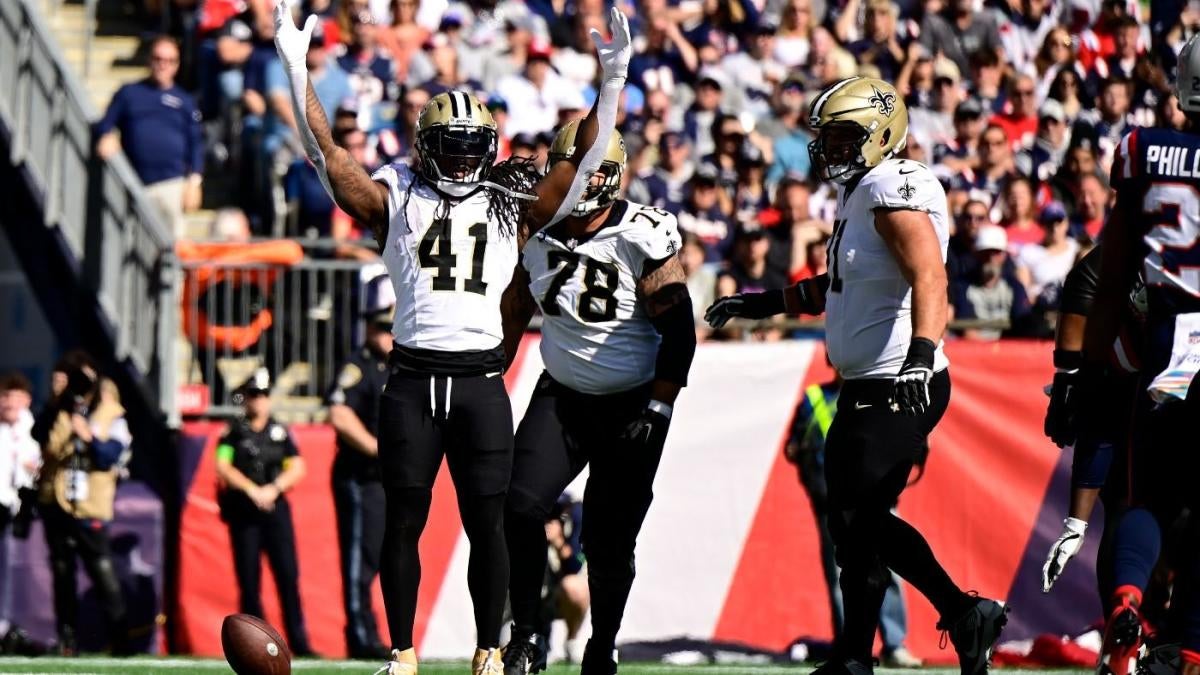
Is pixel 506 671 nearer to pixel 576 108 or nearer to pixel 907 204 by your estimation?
pixel 907 204

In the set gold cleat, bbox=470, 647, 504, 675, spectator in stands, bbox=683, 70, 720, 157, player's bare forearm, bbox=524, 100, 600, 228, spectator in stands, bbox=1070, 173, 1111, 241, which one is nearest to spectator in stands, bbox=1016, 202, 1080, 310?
spectator in stands, bbox=1070, 173, 1111, 241

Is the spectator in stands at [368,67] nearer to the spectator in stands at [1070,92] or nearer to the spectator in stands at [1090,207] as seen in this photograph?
the spectator in stands at [1090,207]

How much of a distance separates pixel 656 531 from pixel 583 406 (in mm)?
3808

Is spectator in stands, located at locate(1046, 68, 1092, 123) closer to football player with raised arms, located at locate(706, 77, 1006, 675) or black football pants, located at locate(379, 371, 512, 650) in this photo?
football player with raised arms, located at locate(706, 77, 1006, 675)

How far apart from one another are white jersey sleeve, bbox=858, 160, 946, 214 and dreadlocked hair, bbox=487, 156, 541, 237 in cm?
115

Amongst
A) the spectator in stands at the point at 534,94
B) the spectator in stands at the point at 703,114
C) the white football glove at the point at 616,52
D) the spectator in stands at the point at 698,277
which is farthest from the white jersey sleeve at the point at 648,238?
the spectator in stands at the point at 703,114

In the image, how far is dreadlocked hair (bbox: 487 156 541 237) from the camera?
7.10 meters

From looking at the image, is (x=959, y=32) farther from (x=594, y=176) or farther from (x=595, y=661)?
(x=595, y=661)

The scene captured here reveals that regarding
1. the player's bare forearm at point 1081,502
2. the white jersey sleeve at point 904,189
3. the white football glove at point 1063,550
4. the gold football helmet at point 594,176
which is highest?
the white jersey sleeve at point 904,189

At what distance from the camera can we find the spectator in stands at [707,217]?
40.9ft

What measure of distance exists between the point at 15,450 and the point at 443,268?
18.1 ft

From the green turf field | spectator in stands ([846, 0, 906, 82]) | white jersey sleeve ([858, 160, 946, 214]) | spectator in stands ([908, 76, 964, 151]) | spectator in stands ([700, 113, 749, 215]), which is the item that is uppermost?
white jersey sleeve ([858, 160, 946, 214])

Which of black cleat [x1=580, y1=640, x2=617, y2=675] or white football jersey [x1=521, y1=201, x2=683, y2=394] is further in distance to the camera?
white football jersey [x1=521, y1=201, x2=683, y2=394]

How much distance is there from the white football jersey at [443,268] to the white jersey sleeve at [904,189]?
124cm
